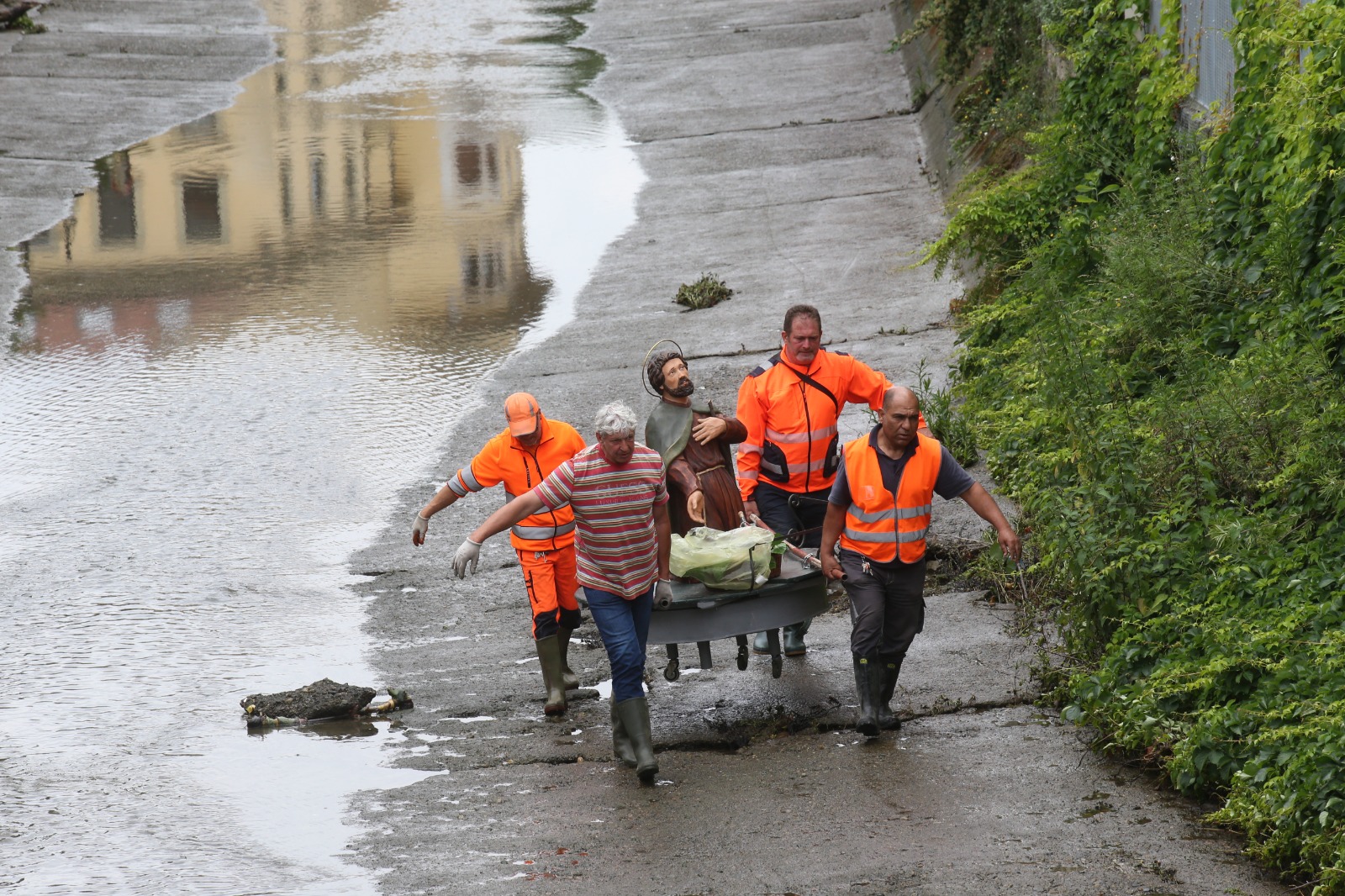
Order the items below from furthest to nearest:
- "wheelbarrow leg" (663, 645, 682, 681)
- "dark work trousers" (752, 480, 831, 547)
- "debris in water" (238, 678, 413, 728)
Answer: "dark work trousers" (752, 480, 831, 547)
"wheelbarrow leg" (663, 645, 682, 681)
"debris in water" (238, 678, 413, 728)

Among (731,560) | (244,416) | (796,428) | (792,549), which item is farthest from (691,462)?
(244,416)

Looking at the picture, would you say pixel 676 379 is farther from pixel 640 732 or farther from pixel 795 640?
pixel 640 732

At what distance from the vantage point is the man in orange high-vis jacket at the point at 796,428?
312 inches

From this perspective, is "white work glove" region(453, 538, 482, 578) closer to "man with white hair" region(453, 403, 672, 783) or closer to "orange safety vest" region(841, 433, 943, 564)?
"man with white hair" region(453, 403, 672, 783)

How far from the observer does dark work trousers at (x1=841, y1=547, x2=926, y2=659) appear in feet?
23.1

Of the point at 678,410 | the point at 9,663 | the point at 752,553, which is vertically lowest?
the point at 9,663

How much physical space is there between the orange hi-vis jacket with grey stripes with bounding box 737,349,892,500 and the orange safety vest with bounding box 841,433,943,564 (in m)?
0.86

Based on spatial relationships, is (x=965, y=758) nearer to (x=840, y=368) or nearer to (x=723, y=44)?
(x=840, y=368)

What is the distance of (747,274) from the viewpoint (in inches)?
607

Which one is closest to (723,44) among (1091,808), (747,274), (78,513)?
(747,274)

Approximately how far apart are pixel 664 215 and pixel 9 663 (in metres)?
10.7

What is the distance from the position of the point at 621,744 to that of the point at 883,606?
1.39 meters

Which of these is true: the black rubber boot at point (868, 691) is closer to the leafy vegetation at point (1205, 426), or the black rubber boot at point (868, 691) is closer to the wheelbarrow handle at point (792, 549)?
the wheelbarrow handle at point (792, 549)

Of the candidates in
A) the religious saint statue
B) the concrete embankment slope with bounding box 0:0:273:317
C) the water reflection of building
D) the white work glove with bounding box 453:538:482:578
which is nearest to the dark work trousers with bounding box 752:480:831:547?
the religious saint statue
